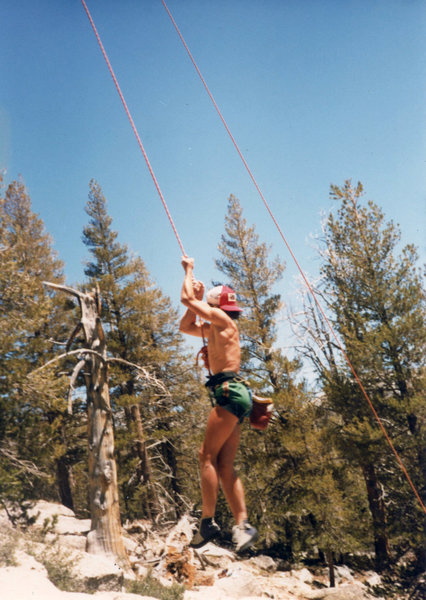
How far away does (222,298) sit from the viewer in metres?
2.60

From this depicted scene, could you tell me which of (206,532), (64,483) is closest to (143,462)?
(64,483)

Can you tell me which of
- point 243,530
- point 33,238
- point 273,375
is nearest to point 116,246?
point 33,238

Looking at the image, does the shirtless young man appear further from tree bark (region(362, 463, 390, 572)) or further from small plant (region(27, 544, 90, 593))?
tree bark (region(362, 463, 390, 572))

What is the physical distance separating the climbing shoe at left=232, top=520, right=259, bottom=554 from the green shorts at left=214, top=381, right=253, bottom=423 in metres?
0.55

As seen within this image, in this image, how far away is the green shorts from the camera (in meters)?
2.24

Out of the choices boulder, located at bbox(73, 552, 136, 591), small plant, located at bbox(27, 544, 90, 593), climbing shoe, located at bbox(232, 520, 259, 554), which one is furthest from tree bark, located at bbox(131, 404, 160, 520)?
climbing shoe, located at bbox(232, 520, 259, 554)

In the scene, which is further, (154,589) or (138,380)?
(138,380)

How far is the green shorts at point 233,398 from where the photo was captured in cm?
224

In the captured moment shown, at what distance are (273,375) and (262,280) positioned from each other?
2905 mm

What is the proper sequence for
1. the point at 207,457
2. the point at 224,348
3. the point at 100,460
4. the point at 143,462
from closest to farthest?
the point at 207,457, the point at 224,348, the point at 100,460, the point at 143,462

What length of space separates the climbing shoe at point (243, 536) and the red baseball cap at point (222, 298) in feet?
3.83

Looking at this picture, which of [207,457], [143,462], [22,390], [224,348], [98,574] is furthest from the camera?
[143,462]

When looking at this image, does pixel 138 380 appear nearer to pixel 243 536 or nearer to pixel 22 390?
pixel 22 390

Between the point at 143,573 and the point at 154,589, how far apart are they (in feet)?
5.83
